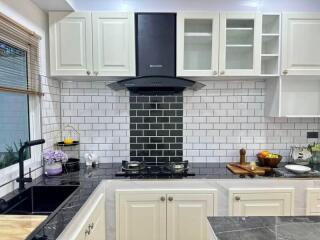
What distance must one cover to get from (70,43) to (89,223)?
1626mm

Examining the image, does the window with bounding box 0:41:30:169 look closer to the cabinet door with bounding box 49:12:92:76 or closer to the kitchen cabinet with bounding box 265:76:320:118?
the cabinet door with bounding box 49:12:92:76

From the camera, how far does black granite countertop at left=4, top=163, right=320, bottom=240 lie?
1.24 m

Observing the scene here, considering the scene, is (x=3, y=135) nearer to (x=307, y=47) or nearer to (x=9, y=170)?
(x=9, y=170)

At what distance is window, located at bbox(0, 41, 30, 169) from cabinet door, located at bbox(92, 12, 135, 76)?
24.9 inches

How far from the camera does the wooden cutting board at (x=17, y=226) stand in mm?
1131

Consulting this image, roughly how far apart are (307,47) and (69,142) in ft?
8.19

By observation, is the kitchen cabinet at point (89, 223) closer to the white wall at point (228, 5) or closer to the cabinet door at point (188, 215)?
the cabinet door at point (188, 215)

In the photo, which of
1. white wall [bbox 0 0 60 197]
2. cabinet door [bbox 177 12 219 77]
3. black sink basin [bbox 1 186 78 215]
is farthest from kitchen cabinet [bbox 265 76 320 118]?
white wall [bbox 0 0 60 197]

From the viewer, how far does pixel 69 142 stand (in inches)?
99.0

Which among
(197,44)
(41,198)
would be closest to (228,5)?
(197,44)

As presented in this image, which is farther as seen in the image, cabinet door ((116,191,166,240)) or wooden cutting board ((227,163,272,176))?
wooden cutting board ((227,163,272,176))

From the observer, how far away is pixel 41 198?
194 centimetres

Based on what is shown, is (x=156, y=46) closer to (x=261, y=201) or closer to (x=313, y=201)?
(x=261, y=201)

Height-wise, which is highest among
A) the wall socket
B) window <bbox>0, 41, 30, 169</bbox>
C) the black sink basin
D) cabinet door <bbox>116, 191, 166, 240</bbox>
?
window <bbox>0, 41, 30, 169</bbox>
